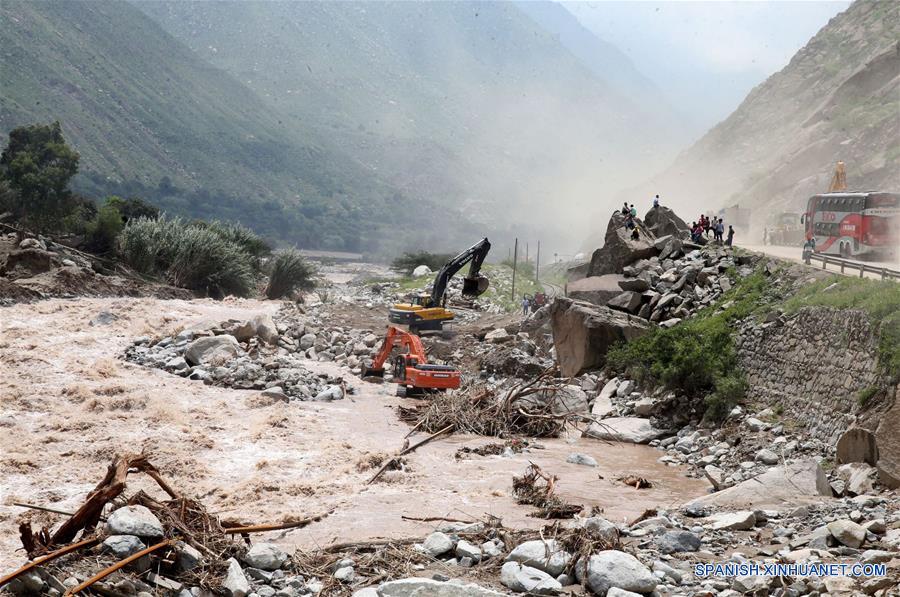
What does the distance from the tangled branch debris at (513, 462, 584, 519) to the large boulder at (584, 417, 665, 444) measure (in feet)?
13.1

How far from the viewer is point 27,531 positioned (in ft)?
24.8

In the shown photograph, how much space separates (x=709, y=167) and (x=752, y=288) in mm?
58212

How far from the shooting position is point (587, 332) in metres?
20.4

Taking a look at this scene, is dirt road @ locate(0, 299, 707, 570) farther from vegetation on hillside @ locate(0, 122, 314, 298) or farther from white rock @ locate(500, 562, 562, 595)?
vegetation on hillside @ locate(0, 122, 314, 298)

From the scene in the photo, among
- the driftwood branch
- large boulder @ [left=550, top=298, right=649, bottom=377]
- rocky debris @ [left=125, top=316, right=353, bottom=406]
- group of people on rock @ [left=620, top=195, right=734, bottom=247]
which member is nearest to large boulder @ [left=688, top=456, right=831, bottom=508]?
the driftwood branch

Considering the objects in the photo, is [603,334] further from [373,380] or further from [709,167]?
[709,167]

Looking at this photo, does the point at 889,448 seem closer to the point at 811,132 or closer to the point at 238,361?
the point at 238,361

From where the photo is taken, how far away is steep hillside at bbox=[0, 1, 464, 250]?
4203 inches

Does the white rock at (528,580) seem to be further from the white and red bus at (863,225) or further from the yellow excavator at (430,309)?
the white and red bus at (863,225)

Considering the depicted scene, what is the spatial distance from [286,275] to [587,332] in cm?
2349

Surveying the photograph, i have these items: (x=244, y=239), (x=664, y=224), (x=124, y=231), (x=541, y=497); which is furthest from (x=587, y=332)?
(x=244, y=239)

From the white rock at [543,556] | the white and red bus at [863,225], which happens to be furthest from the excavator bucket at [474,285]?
the white and red bus at [863,225]

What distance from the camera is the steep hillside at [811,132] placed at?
4944cm

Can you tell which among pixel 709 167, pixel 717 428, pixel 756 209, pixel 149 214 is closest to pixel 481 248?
pixel 717 428
